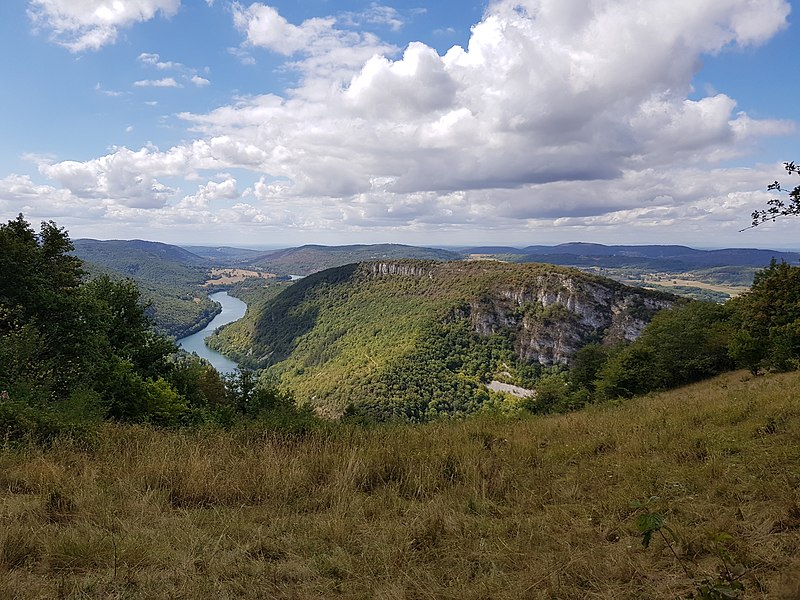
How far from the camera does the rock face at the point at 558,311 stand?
354ft

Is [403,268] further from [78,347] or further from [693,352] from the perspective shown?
[78,347]

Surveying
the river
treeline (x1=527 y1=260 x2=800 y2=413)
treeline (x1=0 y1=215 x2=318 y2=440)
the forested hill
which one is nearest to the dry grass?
treeline (x1=0 y1=215 x2=318 y2=440)

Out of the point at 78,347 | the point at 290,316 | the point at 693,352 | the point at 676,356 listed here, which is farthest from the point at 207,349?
the point at 693,352

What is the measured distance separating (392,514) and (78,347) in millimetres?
18557

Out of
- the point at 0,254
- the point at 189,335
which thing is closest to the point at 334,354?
the point at 189,335

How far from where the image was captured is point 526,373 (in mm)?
103938

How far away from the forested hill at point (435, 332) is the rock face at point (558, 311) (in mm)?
279

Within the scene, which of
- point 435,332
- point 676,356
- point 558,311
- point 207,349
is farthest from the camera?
point 207,349

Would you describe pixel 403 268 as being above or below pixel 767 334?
above

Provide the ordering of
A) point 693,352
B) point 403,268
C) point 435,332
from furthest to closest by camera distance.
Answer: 1. point 403,268
2. point 435,332
3. point 693,352

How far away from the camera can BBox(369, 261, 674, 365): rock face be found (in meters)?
108

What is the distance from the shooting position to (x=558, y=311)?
117062mm

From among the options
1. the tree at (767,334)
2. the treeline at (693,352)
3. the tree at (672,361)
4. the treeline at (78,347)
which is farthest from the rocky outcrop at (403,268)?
the treeline at (78,347)

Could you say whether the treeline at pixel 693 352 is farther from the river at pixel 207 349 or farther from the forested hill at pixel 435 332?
the river at pixel 207 349
